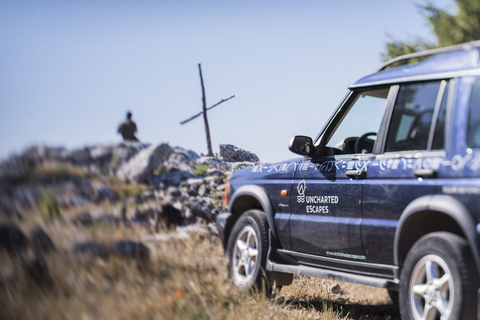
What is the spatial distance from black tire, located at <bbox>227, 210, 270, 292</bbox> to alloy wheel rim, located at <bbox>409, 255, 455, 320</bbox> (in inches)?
73.7

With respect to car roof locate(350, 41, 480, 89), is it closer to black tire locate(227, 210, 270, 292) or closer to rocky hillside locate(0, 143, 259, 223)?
black tire locate(227, 210, 270, 292)

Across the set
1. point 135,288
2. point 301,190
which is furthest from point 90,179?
point 301,190

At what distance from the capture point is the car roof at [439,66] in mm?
4801

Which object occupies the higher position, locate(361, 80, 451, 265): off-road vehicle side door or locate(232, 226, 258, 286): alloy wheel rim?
locate(361, 80, 451, 265): off-road vehicle side door

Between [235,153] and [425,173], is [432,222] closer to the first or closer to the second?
[425,173]

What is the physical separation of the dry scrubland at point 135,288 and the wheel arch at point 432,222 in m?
1.41

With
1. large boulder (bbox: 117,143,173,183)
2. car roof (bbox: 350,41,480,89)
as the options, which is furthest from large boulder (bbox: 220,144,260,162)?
car roof (bbox: 350,41,480,89)

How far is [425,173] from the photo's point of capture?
4.84 m

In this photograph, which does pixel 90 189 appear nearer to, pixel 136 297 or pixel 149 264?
pixel 149 264

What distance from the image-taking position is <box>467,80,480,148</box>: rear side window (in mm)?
4605

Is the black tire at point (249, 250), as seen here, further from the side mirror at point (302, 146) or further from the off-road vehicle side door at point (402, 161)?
the off-road vehicle side door at point (402, 161)

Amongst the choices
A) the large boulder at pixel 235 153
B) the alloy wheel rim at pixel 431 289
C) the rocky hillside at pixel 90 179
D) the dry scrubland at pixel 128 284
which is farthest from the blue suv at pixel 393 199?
the large boulder at pixel 235 153

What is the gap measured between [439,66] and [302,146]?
148 cm

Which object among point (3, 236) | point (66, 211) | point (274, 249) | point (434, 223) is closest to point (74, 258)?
point (3, 236)
